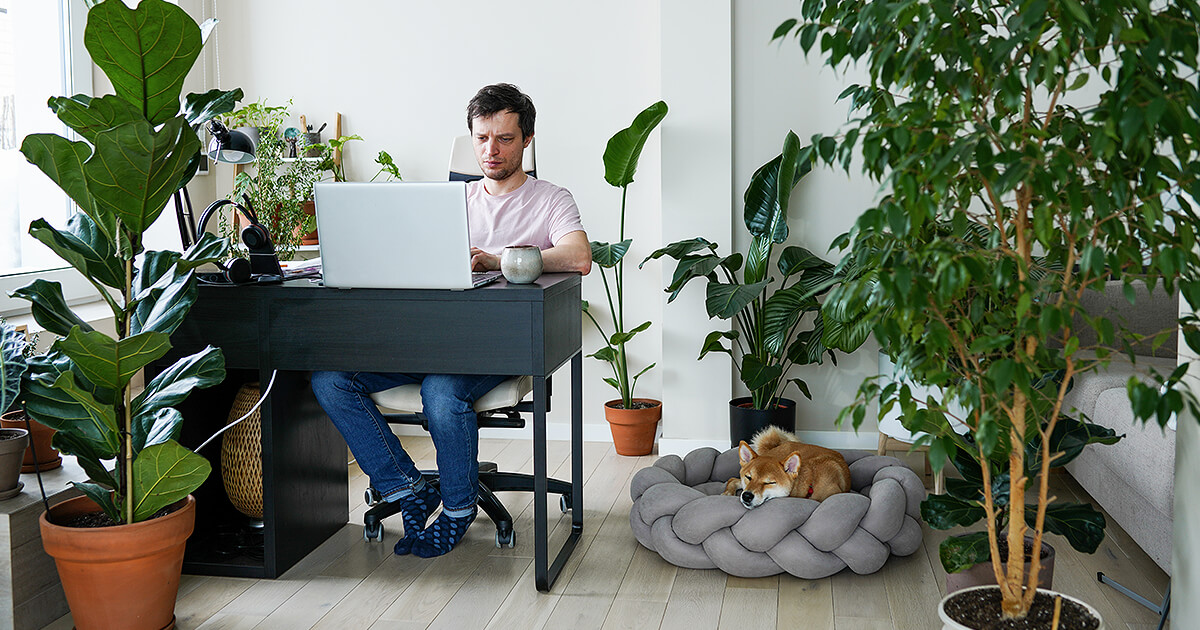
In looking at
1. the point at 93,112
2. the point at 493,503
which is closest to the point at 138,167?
the point at 93,112

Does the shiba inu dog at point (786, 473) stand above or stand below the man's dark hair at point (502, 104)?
below

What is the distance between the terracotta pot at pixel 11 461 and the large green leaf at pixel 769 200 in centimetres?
232

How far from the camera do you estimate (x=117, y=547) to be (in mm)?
2049

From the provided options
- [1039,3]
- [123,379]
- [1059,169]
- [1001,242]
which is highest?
[1039,3]

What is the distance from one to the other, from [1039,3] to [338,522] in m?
2.35

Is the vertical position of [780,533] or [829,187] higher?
[829,187]

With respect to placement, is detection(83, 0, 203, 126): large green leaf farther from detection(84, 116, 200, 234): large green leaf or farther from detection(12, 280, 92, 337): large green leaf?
detection(12, 280, 92, 337): large green leaf

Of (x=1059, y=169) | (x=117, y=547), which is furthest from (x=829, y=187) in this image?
(x=117, y=547)

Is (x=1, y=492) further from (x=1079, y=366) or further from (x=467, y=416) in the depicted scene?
(x=1079, y=366)

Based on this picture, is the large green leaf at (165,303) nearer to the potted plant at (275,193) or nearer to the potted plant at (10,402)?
the potted plant at (10,402)

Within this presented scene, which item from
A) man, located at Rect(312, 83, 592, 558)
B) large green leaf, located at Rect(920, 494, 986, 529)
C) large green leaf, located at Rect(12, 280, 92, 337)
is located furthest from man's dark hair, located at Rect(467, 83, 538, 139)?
large green leaf, located at Rect(920, 494, 986, 529)

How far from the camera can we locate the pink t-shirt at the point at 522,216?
297cm

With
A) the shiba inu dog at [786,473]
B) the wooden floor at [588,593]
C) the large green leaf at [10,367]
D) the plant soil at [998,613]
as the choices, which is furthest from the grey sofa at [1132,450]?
the large green leaf at [10,367]

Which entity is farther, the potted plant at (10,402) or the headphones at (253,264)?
the headphones at (253,264)
